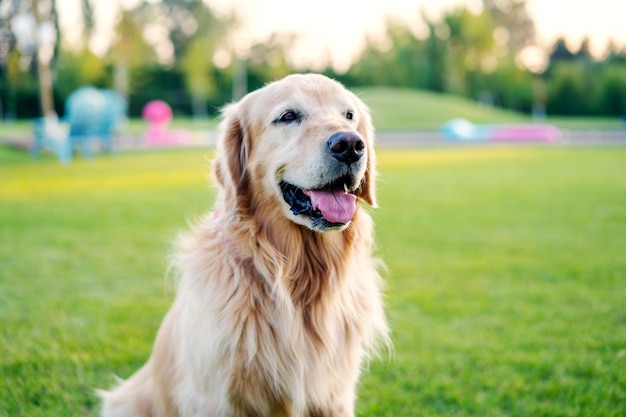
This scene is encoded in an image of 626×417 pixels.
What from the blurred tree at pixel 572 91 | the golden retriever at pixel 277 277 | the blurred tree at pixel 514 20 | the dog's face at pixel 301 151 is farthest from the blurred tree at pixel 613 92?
the golden retriever at pixel 277 277

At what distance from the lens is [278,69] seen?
152ft

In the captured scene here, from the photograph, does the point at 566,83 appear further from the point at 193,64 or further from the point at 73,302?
the point at 73,302

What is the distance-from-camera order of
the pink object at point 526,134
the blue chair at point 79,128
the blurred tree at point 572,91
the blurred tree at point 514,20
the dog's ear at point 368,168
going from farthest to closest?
the blurred tree at point 514,20 < the blurred tree at point 572,91 < the pink object at point 526,134 < the blue chair at point 79,128 < the dog's ear at point 368,168

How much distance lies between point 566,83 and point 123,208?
4463 cm

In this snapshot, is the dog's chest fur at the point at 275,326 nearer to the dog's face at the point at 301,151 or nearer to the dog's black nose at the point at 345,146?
the dog's face at the point at 301,151

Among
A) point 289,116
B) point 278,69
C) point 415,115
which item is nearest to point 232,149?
point 289,116

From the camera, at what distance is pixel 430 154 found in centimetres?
1958

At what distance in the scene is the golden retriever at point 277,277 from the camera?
2504 mm

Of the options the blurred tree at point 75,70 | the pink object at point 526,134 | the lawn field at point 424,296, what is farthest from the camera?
the blurred tree at point 75,70

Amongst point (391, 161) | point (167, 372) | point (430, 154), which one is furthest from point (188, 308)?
point (430, 154)

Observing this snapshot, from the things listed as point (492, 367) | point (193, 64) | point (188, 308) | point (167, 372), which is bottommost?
point (492, 367)

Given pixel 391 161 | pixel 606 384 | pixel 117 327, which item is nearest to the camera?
pixel 606 384

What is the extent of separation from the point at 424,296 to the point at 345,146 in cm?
297

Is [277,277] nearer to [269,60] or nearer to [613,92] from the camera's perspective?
[613,92]
